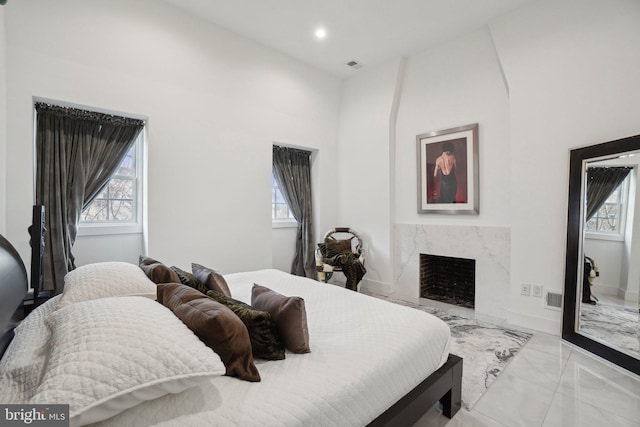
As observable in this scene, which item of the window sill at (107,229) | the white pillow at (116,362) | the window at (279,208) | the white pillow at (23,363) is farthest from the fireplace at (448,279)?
the white pillow at (23,363)

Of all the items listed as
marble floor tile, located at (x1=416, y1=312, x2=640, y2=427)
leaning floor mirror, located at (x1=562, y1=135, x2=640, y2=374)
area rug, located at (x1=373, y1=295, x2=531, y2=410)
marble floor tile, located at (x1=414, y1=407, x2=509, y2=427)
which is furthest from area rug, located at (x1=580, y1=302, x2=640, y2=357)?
marble floor tile, located at (x1=414, y1=407, x2=509, y2=427)

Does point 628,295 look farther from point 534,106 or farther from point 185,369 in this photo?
point 185,369

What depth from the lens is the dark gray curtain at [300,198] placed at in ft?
14.3

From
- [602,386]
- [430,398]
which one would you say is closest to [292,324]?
[430,398]

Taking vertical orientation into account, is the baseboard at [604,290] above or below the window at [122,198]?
below

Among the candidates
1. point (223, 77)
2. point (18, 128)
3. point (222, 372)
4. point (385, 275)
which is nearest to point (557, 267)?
point (385, 275)

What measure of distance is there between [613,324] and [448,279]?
181 cm

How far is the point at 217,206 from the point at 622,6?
13.8 ft

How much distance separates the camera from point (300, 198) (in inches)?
177

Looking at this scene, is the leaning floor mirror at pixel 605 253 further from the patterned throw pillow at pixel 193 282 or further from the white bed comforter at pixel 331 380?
the patterned throw pillow at pixel 193 282

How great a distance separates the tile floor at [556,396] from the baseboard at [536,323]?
40 centimetres

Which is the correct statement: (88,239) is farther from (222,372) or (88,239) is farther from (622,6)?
(622,6)

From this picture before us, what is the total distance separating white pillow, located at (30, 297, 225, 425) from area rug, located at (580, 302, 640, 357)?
2923 mm

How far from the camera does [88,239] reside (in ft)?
9.49
